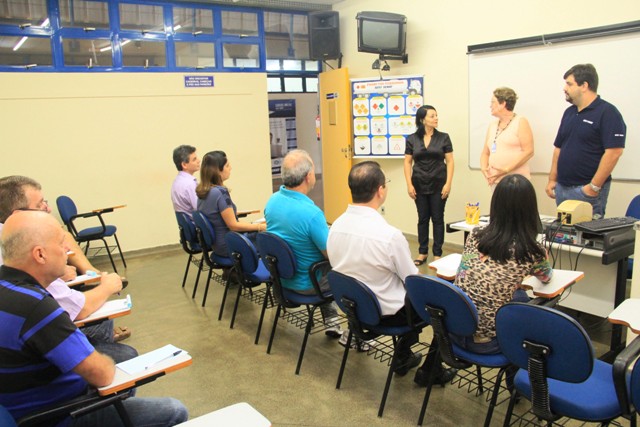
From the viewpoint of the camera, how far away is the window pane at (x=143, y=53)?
20.1ft

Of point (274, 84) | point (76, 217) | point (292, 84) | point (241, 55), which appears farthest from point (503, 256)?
point (292, 84)

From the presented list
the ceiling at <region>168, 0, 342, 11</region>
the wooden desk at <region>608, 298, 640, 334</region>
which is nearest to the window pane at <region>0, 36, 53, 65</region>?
the ceiling at <region>168, 0, 342, 11</region>

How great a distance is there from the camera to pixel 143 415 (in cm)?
190

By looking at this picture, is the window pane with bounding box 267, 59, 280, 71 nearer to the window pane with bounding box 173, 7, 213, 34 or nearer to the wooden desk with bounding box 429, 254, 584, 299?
the window pane with bounding box 173, 7, 213, 34

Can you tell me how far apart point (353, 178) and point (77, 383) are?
153 cm

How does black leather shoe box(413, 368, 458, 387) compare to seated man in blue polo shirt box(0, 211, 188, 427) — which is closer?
seated man in blue polo shirt box(0, 211, 188, 427)

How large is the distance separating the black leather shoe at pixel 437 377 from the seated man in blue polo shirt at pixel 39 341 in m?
1.49

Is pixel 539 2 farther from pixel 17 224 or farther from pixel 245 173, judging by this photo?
pixel 17 224

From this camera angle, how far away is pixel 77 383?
1796 millimetres

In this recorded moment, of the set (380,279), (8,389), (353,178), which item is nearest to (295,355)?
(380,279)

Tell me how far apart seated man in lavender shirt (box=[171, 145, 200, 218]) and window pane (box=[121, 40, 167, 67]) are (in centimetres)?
216

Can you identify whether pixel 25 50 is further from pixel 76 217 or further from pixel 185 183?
pixel 185 183

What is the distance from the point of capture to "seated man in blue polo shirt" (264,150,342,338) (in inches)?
120

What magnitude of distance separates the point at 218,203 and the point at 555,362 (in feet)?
9.22
